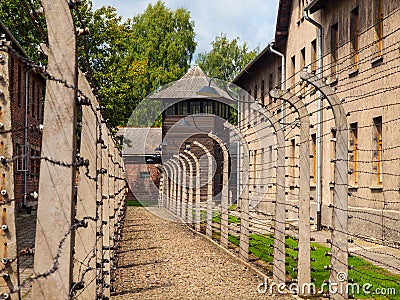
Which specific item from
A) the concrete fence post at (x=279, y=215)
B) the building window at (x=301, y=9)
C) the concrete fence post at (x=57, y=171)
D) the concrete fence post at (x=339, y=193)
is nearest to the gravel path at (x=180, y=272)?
the concrete fence post at (x=279, y=215)

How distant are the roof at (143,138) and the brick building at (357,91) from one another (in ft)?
123

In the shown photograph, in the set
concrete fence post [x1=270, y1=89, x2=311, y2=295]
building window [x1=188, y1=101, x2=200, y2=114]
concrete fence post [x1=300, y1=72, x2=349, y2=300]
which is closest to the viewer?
concrete fence post [x1=300, y1=72, x2=349, y2=300]

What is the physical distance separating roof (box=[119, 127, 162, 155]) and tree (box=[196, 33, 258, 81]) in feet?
23.3

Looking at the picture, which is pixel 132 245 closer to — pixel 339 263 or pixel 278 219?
pixel 278 219

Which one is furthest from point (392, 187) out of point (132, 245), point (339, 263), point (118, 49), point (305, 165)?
point (118, 49)

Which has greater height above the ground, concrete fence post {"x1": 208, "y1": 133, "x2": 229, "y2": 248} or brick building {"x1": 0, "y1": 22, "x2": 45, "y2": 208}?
brick building {"x1": 0, "y1": 22, "x2": 45, "y2": 208}

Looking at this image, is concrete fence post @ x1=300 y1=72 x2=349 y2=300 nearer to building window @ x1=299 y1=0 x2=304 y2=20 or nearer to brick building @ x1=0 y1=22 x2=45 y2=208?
brick building @ x1=0 y1=22 x2=45 y2=208

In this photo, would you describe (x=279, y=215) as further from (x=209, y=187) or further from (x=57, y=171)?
(x=209, y=187)

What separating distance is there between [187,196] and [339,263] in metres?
18.3

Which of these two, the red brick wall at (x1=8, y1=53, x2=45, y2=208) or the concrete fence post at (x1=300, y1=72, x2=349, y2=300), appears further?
the red brick wall at (x1=8, y1=53, x2=45, y2=208)

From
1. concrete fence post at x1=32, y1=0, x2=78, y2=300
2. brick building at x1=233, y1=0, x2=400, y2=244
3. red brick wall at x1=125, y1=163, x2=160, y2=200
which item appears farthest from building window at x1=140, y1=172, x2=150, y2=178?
concrete fence post at x1=32, y1=0, x2=78, y2=300

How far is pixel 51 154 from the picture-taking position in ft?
11.4

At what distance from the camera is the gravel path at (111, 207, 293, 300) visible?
1000cm

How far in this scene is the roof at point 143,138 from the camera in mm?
68812
